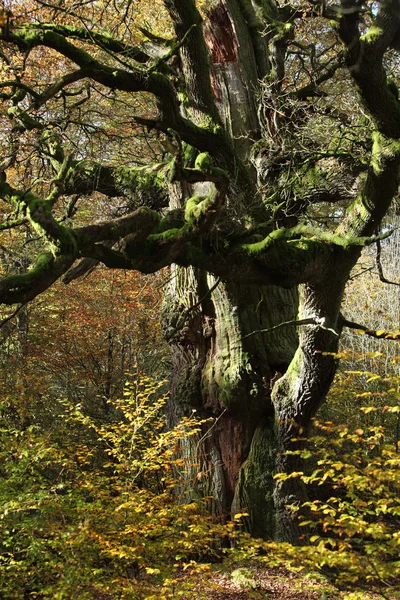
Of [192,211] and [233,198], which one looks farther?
[233,198]

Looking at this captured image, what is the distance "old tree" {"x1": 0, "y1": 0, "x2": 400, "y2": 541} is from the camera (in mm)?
4578

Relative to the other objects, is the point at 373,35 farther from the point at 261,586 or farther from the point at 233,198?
the point at 261,586

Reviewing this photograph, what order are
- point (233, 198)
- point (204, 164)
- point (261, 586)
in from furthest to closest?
point (233, 198) → point (261, 586) → point (204, 164)

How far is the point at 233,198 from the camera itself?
6355 millimetres

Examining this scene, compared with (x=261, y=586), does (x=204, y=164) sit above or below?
above

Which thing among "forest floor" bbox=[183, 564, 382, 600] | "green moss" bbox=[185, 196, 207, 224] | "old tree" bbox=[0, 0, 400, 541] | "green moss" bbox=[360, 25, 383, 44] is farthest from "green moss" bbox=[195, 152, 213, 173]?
"forest floor" bbox=[183, 564, 382, 600]

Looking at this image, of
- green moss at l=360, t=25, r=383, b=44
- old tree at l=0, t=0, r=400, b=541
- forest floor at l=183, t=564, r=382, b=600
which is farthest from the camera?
forest floor at l=183, t=564, r=382, b=600

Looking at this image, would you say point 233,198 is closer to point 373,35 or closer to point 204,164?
point 204,164

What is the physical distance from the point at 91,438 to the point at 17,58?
22.6ft

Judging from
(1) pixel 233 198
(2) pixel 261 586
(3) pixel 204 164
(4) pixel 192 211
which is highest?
(1) pixel 233 198

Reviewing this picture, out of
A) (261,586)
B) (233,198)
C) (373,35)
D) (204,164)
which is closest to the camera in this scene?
(373,35)

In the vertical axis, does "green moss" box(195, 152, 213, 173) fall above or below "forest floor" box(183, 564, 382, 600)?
above

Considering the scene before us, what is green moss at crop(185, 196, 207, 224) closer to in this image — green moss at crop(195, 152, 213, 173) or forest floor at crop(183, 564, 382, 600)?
green moss at crop(195, 152, 213, 173)

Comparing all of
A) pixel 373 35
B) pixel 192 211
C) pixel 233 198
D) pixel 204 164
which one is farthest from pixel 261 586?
pixel 373 35
